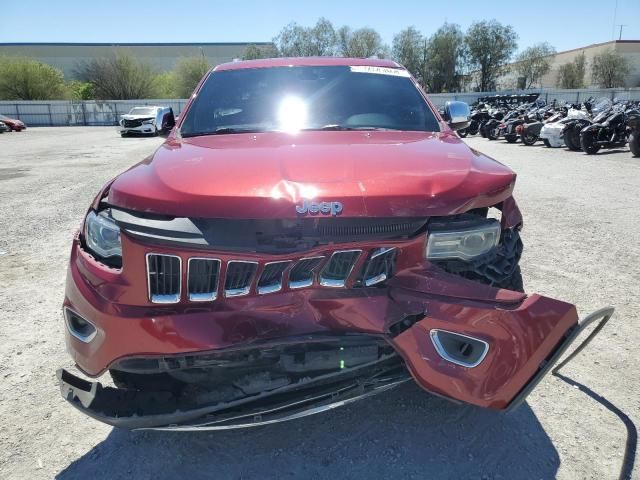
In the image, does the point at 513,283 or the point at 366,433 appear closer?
the point at 513,283

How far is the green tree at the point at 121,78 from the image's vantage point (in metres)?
52.0

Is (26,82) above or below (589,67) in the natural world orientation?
below

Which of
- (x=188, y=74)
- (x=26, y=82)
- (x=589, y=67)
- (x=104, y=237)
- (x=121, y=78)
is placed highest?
(x=589, y=67)

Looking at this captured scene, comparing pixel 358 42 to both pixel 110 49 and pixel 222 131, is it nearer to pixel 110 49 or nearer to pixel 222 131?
pixel 110 49

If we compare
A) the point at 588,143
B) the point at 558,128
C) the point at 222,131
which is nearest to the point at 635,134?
the point at 588,143

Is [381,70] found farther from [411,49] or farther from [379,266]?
[411,49]

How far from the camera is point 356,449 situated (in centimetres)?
213

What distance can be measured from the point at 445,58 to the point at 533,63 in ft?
39.8

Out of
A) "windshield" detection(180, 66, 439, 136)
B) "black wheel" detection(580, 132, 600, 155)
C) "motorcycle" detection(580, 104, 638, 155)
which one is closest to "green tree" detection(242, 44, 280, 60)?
"motorcycle" detection(580, 104, 638, 155)

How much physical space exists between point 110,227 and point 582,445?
2.14 m

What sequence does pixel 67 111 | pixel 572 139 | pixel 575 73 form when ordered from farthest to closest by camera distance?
pixel 575 73, pixel 67 111, pixel 572 139

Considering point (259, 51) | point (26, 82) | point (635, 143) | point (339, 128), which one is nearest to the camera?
point (339, 128)

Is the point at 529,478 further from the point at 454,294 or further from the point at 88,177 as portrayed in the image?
the point at 88,177

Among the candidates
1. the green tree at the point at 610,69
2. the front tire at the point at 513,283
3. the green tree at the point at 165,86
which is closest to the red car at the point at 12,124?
the green tree at the point at 165,86
